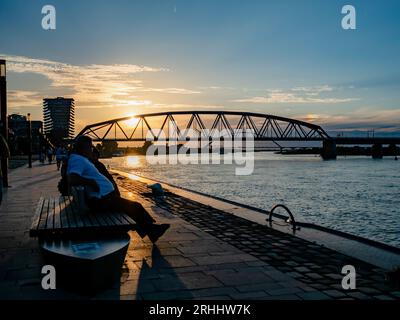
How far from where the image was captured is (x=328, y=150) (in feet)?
438

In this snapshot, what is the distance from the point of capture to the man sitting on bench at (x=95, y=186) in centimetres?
662

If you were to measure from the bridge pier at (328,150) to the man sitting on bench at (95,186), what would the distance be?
5132 inches

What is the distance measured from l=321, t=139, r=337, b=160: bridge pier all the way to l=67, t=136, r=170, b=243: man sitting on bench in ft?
428

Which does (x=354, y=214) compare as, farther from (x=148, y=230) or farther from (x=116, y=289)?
(x=116, y=289)

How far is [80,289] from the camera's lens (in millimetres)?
5066

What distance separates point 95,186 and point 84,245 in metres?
1.33

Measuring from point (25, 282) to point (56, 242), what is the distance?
0.59 meters

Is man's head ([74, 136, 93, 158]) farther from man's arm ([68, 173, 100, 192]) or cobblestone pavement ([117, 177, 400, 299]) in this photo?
cobblestone pavement ([117, 177, 400, 299])

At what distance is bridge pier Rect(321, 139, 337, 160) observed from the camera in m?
132

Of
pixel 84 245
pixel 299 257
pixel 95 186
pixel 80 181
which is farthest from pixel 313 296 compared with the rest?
pixel 80 181

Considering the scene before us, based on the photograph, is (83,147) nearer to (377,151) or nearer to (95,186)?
(95,186)

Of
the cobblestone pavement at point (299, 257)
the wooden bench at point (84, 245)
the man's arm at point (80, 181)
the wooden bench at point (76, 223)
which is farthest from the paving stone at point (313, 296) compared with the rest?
the man's arm at point (80, 181)

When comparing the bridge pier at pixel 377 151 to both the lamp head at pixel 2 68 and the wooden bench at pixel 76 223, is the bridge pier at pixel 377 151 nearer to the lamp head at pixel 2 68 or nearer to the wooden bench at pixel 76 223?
the lamp head at pixel 2 68
